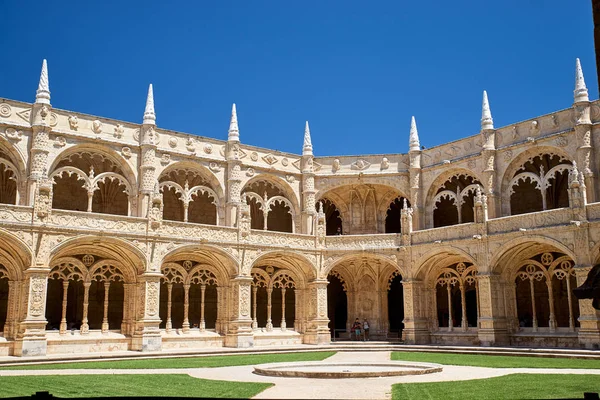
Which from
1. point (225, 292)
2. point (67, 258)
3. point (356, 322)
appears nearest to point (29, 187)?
point (67, 258)

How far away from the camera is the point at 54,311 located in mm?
32469

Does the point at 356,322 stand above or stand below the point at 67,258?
below

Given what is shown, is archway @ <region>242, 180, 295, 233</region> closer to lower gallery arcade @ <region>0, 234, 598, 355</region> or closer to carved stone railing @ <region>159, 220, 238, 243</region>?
carved stone railing @ <region>159, 220, 238, 243</region>

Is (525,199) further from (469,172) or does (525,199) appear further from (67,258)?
(67,258)

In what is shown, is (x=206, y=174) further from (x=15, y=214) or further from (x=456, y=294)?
(x=456, y=294)

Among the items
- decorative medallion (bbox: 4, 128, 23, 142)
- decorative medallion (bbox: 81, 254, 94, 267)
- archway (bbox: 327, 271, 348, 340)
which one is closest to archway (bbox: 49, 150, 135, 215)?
decorative medallion (bbox: 4, 128, 23, 142)

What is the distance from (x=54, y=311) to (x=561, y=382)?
2487 centimetres

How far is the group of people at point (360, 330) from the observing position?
3475 cm

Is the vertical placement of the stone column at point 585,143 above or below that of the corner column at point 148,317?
above

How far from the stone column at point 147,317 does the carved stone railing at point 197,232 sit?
200 cm

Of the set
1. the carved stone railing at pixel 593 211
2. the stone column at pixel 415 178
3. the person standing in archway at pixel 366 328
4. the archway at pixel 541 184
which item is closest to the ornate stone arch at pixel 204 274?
the person standing in archway at pixel 366 328

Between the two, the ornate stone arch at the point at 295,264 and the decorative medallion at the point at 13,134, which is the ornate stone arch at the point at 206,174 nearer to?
the ornate stone arch at the point at 295,264

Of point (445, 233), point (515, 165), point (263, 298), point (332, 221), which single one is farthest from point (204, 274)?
point (515, 165)

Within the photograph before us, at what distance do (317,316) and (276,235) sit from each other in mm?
4676
